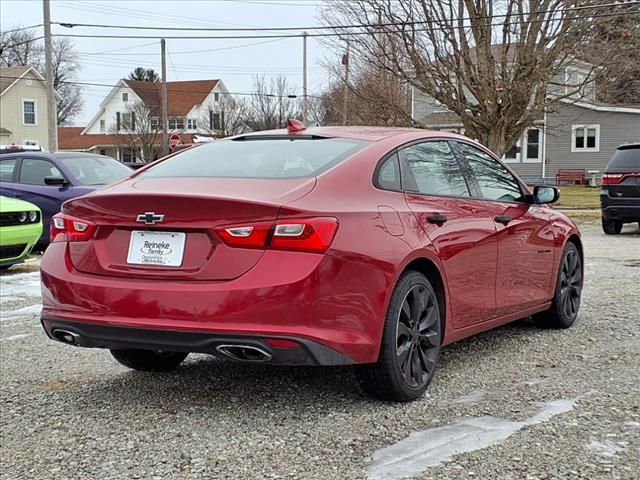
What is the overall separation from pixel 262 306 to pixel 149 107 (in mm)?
56825

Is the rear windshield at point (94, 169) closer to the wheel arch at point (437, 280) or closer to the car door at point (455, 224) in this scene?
the car door at point (455, 224)

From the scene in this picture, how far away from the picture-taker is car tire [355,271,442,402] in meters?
3.94

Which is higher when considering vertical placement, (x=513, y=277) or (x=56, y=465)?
(x=513, y=277)

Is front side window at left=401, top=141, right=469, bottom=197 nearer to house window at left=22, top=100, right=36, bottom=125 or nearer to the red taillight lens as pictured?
the red taillight lens

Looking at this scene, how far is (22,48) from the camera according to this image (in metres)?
74.3

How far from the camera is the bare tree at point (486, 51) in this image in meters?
23.7

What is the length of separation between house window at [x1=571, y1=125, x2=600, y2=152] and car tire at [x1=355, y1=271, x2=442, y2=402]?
121 ft

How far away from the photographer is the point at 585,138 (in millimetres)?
39031

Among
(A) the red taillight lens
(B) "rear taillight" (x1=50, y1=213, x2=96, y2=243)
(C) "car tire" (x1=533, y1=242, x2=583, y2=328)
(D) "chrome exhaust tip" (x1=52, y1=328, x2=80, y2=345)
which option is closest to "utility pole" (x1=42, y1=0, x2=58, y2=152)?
(A) the red taillight lens

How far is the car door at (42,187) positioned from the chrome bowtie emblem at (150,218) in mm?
8407

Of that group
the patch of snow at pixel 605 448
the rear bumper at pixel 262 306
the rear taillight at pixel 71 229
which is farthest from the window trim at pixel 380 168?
the patch of snow at pixel 605 448

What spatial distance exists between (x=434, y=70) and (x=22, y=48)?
197 ft

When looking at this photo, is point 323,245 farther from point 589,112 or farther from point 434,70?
point 589,112

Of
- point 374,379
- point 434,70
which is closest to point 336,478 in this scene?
point 374,379
